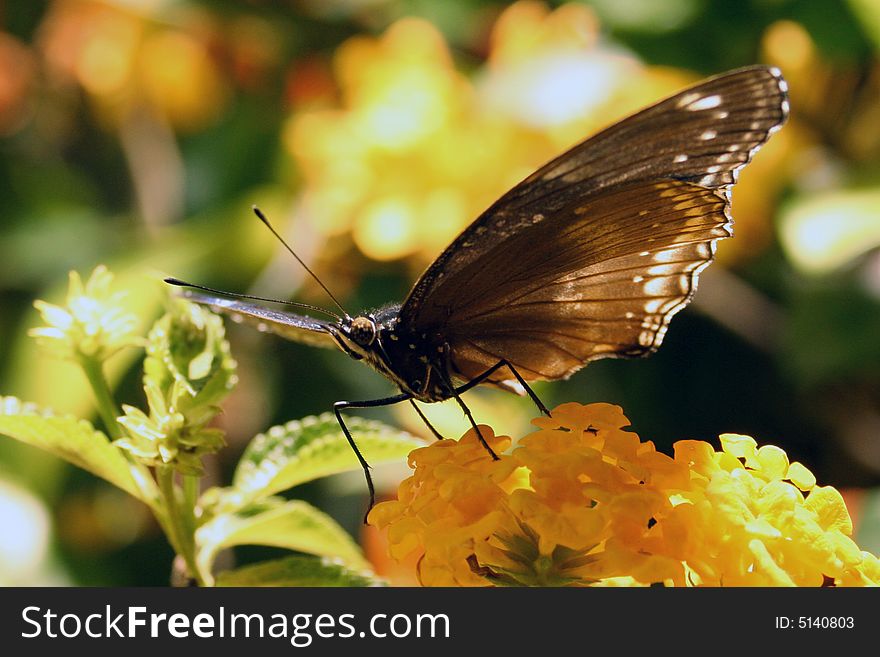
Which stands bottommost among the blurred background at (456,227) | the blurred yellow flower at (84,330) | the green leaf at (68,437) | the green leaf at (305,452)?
the green leaf at (68,437)

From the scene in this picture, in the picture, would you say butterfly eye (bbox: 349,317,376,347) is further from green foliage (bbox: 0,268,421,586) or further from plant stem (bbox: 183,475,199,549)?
plant stem (bbox: 183,475,199,549)

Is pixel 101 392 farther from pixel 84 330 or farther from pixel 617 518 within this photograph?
pixel 617 518

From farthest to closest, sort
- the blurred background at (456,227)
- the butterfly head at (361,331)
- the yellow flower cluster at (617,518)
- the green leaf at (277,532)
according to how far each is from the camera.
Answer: the blurred background at (456,227)
the butterfly head at (361,331)
the green leaf at (277,532)
the yellow flower cluster at (617,518)

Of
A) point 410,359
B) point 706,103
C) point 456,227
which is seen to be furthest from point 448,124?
point 706,103

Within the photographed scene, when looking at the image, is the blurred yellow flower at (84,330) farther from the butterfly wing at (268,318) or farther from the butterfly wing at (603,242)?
the butterfly wing at (603,242)

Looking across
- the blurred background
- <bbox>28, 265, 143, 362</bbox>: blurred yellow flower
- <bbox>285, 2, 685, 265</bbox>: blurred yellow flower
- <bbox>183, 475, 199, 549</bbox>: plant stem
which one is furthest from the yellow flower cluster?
<bbox>285, 2, 685, 265</bbox>: blurred yellow flower

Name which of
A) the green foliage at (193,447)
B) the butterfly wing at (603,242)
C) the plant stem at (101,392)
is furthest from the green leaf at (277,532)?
the butterfly wing at (603,242)

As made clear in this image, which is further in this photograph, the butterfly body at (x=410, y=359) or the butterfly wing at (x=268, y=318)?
the butterfly body at (x=410, y=359)
